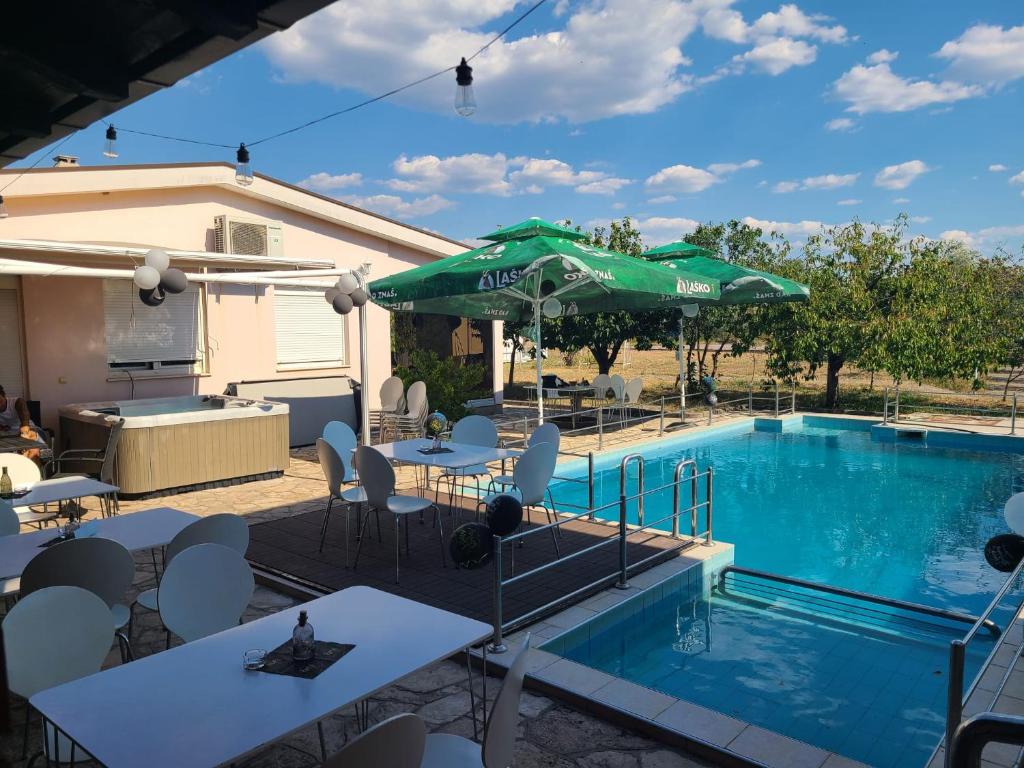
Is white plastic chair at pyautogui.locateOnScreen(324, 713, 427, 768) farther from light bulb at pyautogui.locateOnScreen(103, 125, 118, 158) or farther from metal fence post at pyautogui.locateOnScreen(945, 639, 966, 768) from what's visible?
light bulb at pyautogui.locateOnScreen(103, 125, 118, 158)

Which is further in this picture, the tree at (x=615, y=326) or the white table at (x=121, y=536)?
the tree at (x=615, y=326)

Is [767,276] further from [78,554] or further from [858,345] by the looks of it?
[78,554]

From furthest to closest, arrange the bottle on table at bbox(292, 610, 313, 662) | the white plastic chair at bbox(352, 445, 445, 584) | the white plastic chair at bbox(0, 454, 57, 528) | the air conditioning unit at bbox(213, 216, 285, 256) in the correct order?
1. the air conditioning unit at bbox(213, 216, 285, 256)
2. the white plastic chair at bbox(0, 454, 57, 528)
3. the white plastic chair at bbox(352, 445, 445, 584)
4. the bottle on table at bbox(292, 610, 313, 662)

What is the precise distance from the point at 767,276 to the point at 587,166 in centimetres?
1593

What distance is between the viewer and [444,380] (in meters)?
12.4

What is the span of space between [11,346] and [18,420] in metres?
1.38

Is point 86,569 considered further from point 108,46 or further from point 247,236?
point 247,236

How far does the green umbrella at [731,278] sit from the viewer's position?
12266mm

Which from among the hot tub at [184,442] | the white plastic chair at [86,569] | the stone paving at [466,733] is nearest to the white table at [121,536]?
the white plastic chair at [86,569]

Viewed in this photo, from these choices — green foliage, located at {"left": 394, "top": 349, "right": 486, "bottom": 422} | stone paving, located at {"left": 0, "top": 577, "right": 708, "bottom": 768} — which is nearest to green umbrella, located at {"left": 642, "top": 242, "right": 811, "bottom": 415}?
green foliage, located at {"left": 394, "top": 349, "right": 486, "bottom": 422}

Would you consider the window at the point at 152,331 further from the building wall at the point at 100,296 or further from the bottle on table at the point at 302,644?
the bottle on table at the point at 302,644

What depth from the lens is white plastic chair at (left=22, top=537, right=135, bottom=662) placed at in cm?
334

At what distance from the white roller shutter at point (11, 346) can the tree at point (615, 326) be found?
9.62m

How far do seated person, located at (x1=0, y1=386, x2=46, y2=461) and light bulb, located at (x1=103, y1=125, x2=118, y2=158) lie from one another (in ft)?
10.3
